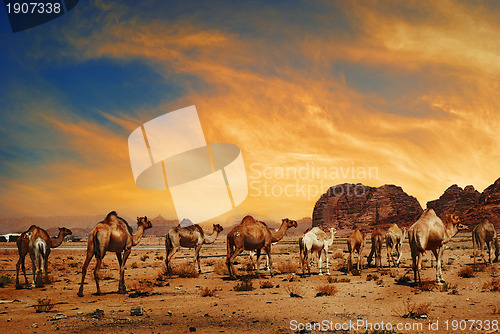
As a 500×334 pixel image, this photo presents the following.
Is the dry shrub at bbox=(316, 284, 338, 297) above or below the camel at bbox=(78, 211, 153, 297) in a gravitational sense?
below

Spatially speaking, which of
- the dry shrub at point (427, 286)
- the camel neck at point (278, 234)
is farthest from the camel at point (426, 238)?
the camel neck at point (278, 234)

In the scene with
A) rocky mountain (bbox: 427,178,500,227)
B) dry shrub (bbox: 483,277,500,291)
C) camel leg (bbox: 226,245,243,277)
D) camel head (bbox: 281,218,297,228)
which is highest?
rocky mountain (bbox: 427,178,500,227)

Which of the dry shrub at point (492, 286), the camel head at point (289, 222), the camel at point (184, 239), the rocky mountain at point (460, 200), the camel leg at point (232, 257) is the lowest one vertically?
the dry shrub at point (492, 286)

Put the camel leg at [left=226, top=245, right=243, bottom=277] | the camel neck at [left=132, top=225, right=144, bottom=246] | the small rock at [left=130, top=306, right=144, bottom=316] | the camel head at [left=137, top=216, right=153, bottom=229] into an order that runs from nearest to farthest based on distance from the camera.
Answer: the small rock at [left=130, top=306, right=144, bottom=316] → the camel neck at [left=132, top=225, right=144, bottom=246] → the camel head at [left=137, top=216, right=153, bottom=229] → the camel leg at [left=226, top=245, right=243, bottom=277]

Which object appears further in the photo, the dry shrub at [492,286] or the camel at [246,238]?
the camel at [246,238]

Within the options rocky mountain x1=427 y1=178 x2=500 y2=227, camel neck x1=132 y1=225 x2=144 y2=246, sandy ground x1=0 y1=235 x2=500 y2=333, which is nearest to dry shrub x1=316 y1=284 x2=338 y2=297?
sandy ground x1=0 y1=235 x2=500 y2=333

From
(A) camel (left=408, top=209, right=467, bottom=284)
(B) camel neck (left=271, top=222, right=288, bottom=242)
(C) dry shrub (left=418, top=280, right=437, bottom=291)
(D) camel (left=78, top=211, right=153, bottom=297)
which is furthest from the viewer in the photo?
(B) camel neck (left=271, top=222, right=288, bottom=242)

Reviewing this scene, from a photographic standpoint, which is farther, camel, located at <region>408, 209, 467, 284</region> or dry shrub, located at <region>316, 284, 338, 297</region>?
camel, located at <region>408, 209, 467, 284</region>

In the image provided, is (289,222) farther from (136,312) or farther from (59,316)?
(59,316)

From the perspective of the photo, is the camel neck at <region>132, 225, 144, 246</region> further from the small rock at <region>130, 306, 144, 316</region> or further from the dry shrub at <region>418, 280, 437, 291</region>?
the dry shrub at <region>418, 280, 437, 291</region>

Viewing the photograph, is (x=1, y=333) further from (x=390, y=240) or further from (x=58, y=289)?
(x=390, y=240)

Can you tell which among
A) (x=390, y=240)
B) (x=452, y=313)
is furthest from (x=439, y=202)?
(x=452, y=313)

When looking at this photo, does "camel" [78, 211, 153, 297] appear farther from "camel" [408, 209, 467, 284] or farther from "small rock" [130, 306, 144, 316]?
"camel" [408, 209, 467, 284]

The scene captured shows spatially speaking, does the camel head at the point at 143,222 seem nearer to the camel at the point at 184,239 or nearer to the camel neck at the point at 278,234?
Result: the camel at the point at 184,239
